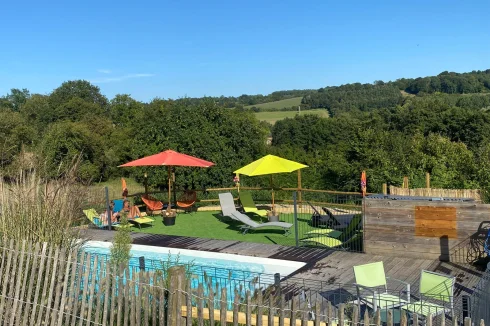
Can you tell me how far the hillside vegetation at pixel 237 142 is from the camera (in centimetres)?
1689

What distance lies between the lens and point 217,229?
12.5m

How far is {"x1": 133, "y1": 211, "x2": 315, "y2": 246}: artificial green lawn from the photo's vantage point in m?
11.4

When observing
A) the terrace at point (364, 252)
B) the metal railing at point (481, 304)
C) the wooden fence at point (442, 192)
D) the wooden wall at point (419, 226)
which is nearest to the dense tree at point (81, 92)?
the terrace at point (364, 252)

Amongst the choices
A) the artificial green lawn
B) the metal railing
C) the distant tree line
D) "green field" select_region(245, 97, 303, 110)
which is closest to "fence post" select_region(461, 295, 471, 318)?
the metal railing

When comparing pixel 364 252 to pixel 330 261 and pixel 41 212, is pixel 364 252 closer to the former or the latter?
pixel 330 261

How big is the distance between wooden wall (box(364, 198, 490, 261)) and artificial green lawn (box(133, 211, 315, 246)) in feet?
7.86

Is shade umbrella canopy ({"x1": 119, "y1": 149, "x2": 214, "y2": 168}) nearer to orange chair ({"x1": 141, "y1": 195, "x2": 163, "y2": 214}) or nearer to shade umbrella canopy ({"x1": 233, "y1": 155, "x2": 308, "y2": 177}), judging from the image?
orange chair ({"x1": 141, "y1": 195, "x2": 163, "y2": 214})

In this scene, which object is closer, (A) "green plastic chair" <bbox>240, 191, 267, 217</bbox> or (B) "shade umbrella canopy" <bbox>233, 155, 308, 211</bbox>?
(B) "shade umbrella canopy" <bbox>233, 155, 308, 211</bbox>

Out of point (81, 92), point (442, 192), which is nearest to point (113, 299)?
point (442, 192)

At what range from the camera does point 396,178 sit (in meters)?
16.8

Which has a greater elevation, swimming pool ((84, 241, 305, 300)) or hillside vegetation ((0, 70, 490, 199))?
hillside vegetation ((0, 70, 490, 199))

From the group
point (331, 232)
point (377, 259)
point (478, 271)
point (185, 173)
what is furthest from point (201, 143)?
point (478, 271)

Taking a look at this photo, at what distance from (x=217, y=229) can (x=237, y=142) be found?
10.3 metres

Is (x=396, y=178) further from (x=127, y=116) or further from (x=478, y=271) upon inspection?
(x=127, y=116)
